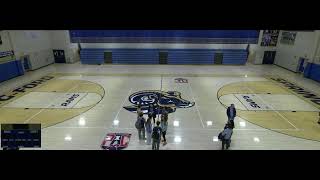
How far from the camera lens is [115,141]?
1009 cm

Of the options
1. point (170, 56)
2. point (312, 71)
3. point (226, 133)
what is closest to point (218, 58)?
point (170, 56)

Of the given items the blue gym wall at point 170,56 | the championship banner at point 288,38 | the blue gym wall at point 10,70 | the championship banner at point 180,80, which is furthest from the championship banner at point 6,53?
the championship banner at point 288,38

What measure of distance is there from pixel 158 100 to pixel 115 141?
19.3 feet

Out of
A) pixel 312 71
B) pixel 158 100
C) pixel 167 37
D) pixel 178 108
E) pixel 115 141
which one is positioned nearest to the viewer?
Result: pixel 115 141

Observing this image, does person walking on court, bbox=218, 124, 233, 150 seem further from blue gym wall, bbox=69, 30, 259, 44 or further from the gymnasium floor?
blue gym wall, bbox=69, 30, 259, 44

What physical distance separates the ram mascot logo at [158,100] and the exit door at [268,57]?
17.7 m

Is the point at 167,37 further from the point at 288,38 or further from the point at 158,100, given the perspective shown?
the point at 158,100

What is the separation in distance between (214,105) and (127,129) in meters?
6.48

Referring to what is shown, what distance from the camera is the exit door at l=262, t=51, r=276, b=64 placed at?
1115 inches

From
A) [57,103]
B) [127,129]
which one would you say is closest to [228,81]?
[127,129]

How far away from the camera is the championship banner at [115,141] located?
9.66 metres
